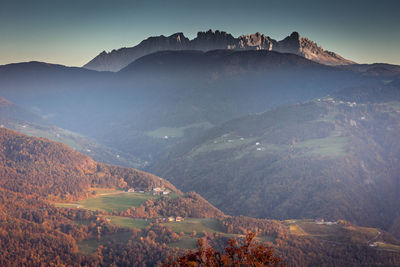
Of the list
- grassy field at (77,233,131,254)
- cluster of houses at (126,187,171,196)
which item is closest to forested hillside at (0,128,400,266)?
grassy field at (77,233,131,254)

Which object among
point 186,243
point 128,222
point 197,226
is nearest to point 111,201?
point 128,222

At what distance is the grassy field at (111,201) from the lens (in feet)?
466

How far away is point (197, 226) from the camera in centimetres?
13538

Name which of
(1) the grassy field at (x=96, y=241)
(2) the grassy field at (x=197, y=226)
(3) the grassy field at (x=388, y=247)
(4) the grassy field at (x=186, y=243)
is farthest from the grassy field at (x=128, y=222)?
(3) the grassy field at (x=388, y=247)

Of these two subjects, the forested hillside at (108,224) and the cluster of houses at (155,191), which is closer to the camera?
the forested hillside at (108,224)

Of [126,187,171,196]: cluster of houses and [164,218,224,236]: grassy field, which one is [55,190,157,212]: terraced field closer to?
[126,187,171,196]: cluster of houses

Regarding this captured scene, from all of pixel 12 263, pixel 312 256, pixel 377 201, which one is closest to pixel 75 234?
pixel 12 263

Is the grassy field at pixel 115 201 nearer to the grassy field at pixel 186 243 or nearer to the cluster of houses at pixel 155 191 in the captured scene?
the cluster of houses at pixel 155 191

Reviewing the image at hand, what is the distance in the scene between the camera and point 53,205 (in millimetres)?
134375

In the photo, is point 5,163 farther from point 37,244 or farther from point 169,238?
point 169,238

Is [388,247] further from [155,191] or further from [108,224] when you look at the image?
[155,191]

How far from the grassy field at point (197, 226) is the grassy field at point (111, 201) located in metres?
21.1

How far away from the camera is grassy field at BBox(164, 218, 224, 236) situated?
130 meters

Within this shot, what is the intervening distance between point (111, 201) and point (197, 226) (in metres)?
36.3
